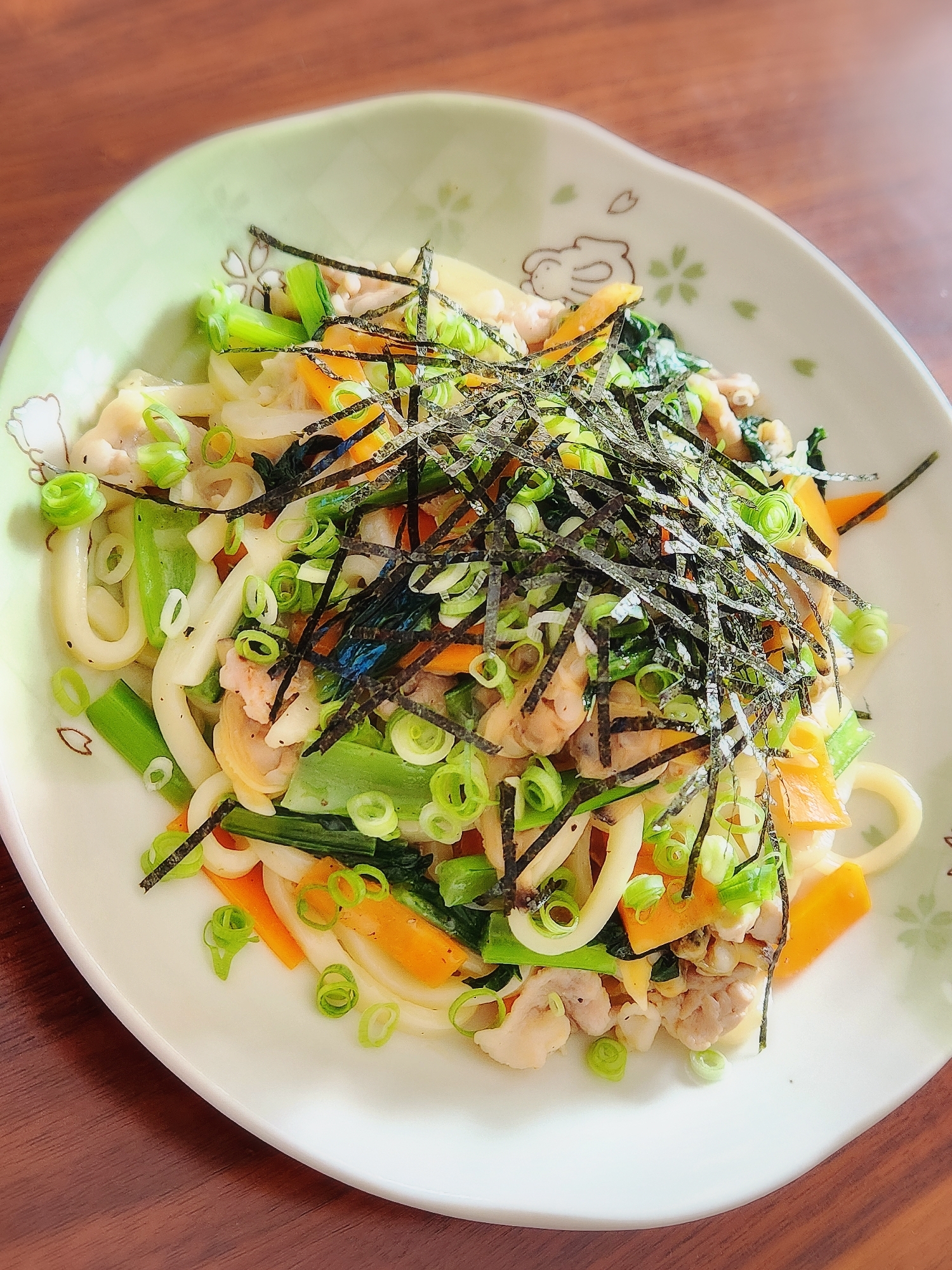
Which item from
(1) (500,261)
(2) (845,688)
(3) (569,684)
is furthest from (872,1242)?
(1) (500,261)

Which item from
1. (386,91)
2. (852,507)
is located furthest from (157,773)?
(386,91)

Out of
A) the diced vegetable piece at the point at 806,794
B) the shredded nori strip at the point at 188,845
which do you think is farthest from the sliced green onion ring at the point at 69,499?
the diced vegetable piece at the point at 806,794

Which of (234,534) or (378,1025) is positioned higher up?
(234,534)

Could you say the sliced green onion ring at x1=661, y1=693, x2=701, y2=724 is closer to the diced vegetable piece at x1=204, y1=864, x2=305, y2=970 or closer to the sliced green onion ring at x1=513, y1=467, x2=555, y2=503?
the sliced green onion ring at x1=513, y1=467, x2=555, y2=503

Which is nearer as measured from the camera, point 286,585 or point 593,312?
point 286,585

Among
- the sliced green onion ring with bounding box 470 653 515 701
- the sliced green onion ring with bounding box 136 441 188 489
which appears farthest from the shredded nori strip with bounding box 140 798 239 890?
the sliced green onion ring with bounding box 136 441 188 489

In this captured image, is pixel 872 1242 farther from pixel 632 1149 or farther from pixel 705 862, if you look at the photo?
pixel 705 862

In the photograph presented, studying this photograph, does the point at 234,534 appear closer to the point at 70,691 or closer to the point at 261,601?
the point at 261,601
